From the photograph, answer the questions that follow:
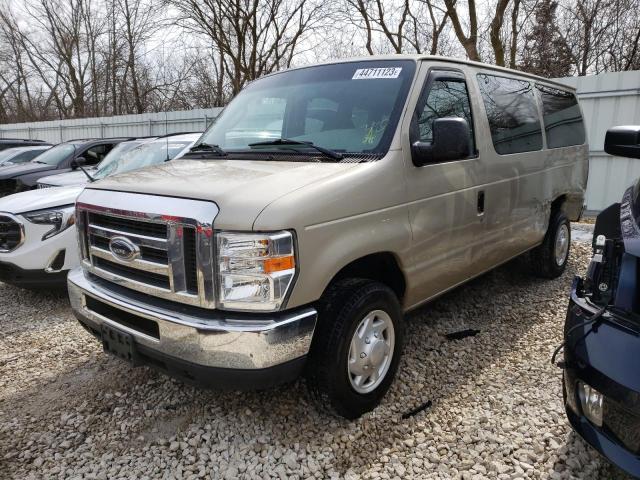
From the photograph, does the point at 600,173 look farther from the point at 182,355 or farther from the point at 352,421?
the point at 182,355

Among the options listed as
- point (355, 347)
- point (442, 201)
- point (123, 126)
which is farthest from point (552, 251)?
point (123, 126)

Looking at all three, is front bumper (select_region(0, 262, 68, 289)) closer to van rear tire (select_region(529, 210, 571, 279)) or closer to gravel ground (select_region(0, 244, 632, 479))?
gravel ground (select_region(0, 244, 632, 479))

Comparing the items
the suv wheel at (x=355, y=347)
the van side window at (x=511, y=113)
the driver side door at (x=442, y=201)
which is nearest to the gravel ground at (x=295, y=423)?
the suv wheel at (x=355, y=347)

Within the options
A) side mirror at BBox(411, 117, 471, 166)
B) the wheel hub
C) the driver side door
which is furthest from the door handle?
the wheel hub

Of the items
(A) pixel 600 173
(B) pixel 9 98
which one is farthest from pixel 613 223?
(B) pixel 9 98

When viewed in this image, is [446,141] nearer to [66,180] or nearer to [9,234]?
[9,234]

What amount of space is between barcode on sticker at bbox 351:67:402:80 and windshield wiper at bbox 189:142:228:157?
1.01 metres

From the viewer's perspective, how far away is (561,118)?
504 cm

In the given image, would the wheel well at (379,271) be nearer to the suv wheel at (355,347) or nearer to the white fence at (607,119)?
the suv wheel at (355,347)

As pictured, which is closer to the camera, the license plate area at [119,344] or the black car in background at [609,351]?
the black car in background at [609,351]

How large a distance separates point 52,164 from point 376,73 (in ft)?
24.6

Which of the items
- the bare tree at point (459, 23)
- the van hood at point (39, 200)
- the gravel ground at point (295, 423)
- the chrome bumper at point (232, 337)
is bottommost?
the gravel ground at point (295, 423)

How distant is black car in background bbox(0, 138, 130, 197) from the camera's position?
8.07m

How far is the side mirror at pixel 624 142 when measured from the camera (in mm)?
2865
